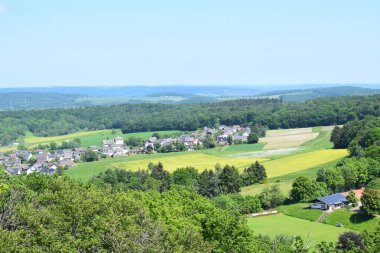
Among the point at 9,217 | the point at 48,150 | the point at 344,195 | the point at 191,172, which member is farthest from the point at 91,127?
the point at 9,217

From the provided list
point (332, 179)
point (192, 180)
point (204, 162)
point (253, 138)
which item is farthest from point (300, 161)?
point (253, 138)

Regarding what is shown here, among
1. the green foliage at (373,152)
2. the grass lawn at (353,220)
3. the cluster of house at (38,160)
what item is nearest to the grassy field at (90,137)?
the cluster of house at (38,160)

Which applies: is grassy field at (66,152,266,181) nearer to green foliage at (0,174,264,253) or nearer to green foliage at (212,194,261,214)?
green foliage at (212,194,261,214)

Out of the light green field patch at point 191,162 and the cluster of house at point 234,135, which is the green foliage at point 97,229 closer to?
the light green field patch at point 191,162

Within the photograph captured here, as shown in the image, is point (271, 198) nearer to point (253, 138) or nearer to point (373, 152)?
point (373, 152)

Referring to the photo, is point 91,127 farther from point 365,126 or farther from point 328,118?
point 365,126

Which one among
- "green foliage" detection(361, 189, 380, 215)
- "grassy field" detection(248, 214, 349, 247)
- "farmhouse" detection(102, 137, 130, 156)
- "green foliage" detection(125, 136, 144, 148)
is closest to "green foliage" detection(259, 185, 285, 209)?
"grassy field" detection(248, 214, 349, 247)
